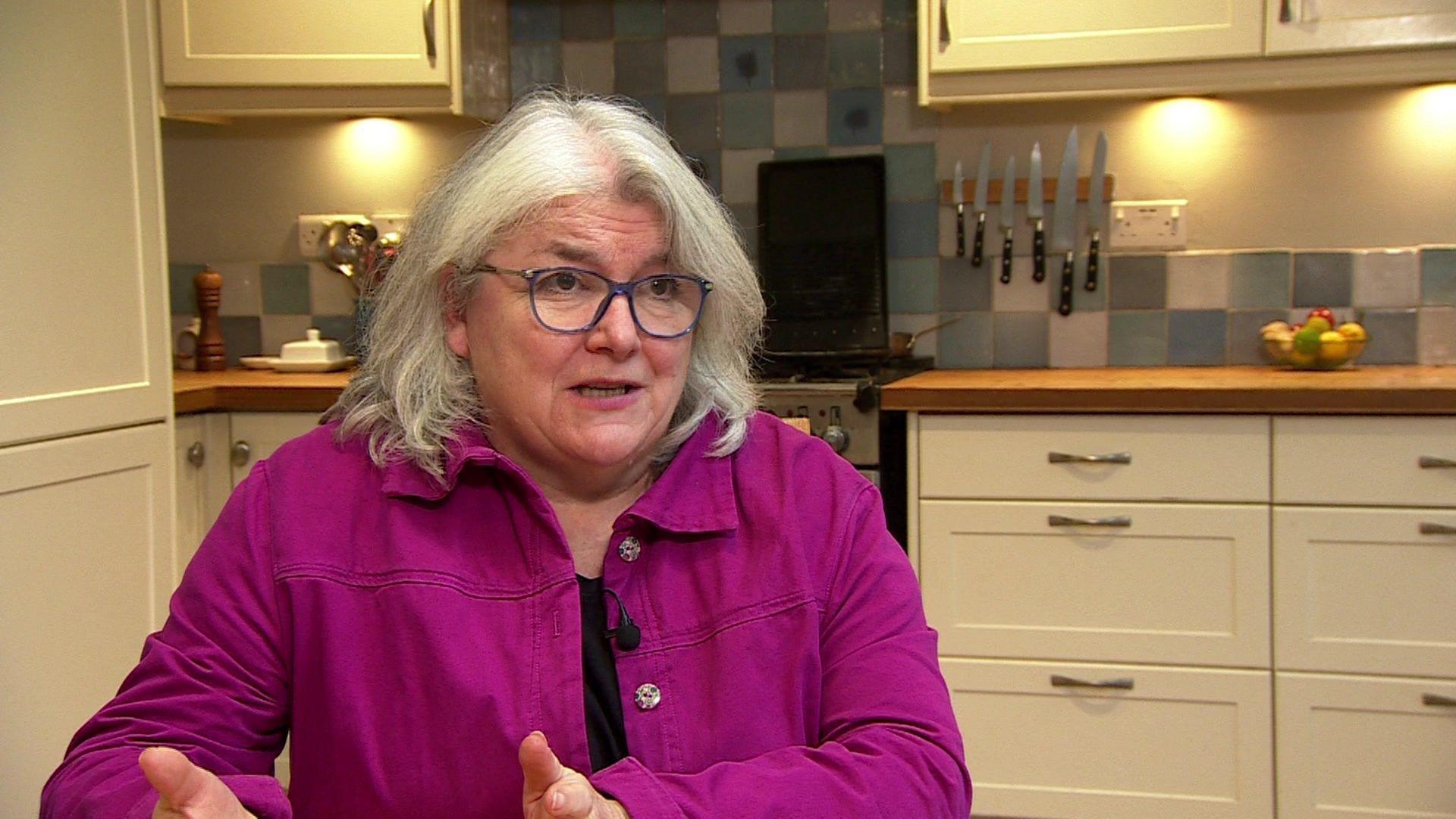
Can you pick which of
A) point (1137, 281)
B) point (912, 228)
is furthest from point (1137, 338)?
point (912, 228)

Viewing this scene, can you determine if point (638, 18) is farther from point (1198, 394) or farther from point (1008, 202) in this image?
point (1198, 394)

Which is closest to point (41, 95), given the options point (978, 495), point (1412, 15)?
point (978, 495)

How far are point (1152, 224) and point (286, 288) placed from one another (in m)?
2.10

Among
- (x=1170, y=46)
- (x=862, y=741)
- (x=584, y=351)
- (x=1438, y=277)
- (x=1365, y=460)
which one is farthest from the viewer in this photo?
(x=1438, y=277)

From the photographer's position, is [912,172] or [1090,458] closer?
[1090,458]

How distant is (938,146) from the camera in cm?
314

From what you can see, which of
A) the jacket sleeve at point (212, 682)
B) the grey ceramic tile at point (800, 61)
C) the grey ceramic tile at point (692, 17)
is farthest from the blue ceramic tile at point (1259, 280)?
the jacket sleeve at point (212, 682)

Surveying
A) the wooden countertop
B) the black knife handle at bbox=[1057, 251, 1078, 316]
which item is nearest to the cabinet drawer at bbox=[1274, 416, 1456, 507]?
the wooden countertop

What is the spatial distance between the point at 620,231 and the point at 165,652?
20.8 inches

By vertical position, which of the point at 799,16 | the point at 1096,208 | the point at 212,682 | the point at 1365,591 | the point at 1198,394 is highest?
the point at 799,16

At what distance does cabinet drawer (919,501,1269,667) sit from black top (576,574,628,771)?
4.84 ft

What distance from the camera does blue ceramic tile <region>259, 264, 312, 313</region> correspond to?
342cm

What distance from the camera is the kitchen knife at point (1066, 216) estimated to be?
9.84 ft

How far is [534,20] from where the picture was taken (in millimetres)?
3342
